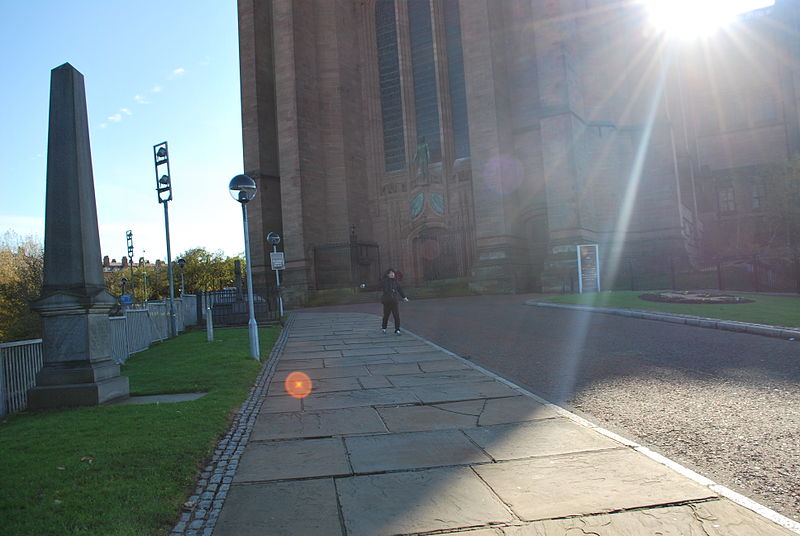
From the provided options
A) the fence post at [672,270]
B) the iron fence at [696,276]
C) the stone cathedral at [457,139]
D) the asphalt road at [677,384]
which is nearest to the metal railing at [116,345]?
the asphalt road at [677,384]

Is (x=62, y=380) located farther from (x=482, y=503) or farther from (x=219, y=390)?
(x=482, y=503)

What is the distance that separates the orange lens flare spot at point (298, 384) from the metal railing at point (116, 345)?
2.34 meters

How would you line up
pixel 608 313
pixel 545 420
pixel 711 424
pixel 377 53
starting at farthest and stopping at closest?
pixel 377 53
pixel 608 313
pixel 545 420
pixel 711 424

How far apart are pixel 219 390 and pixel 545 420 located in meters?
4.03

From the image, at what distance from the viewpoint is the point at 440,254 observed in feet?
105

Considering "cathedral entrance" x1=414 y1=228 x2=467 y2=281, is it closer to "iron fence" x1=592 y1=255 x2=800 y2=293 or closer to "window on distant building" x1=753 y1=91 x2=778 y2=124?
"iron fence" x1=592 y1=255 x2=800 y2=293

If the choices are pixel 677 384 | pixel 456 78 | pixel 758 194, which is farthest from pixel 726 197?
pixel 677 384

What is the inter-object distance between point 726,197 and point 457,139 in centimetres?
2679

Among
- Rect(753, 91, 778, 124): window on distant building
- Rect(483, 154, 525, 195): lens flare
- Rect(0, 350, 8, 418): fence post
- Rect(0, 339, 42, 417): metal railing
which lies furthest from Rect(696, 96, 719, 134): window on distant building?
Rect(0, 350, 8, 418): fence post

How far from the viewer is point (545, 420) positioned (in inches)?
198

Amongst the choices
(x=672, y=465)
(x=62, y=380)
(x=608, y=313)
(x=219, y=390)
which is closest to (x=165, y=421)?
(x=219, y=390)

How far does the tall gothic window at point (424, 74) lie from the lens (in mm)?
31953

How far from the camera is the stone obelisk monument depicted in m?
6.50

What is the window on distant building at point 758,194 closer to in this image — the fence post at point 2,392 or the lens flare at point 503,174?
the lens flare at point 503,174
